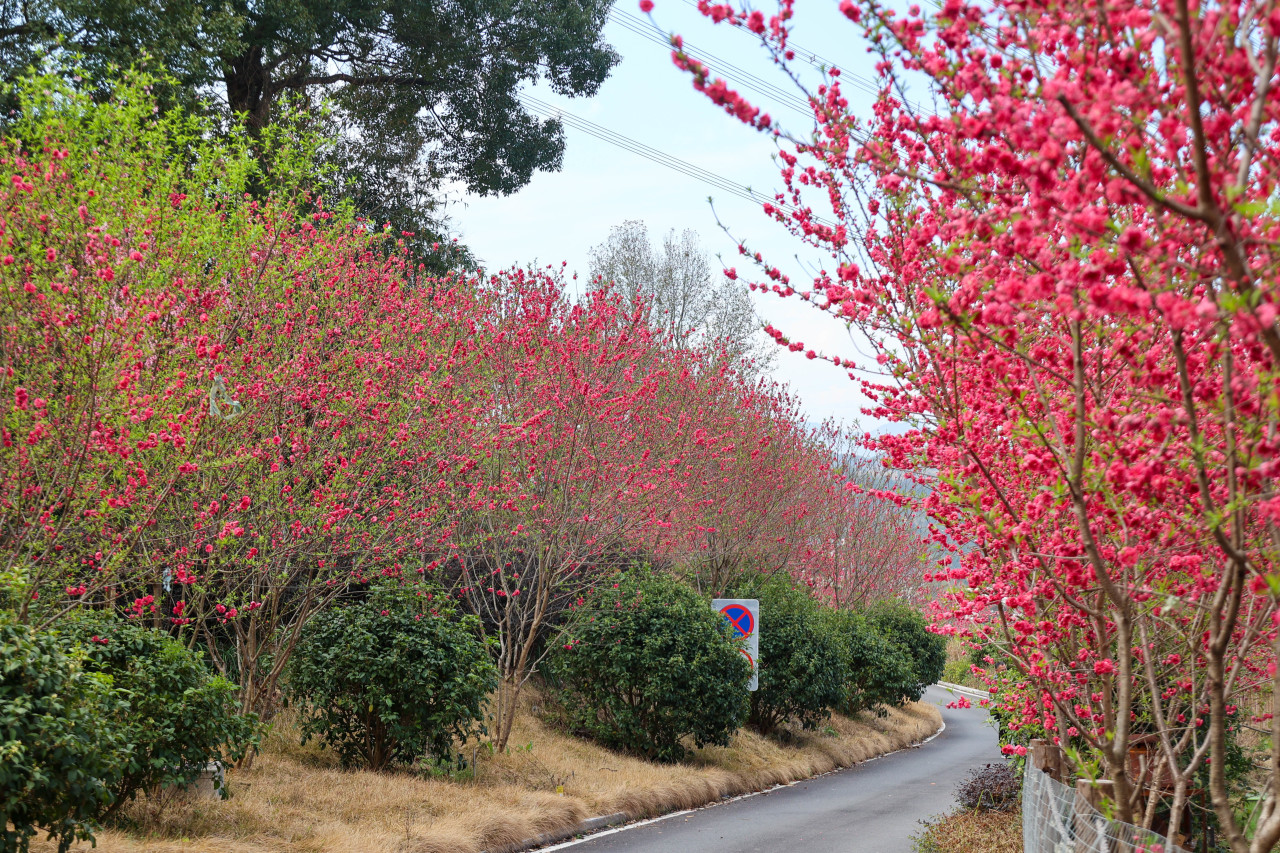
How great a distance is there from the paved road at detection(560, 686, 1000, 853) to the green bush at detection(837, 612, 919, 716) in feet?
8.27

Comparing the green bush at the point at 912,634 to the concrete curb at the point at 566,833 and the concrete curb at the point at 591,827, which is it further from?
the concrete curb at the point at 566,833

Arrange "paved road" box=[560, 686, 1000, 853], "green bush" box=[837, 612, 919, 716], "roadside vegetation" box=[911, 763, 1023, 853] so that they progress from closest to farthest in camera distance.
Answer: "roadside vegetation" box=[911, 763, 1023, 853] < "paved road" box=[560, 686, 1000, 853] < "green bush" box=[837, 612, 919, 716]

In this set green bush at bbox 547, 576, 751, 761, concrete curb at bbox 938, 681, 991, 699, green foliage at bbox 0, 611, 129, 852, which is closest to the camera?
green foliage at bbox 0, 611, 129, 852

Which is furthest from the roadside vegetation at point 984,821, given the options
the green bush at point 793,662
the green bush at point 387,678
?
the green bush at point 793,662

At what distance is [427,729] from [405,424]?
9.96 feet

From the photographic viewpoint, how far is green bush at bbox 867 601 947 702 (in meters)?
24.0

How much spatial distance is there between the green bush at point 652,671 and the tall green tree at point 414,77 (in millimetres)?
7968

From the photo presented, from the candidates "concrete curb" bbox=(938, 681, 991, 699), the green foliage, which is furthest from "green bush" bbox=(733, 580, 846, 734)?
"concrete curb" bbox=(938, 681, 991, 699)

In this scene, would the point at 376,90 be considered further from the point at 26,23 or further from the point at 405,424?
the point at 405,424

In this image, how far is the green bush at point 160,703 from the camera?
6809 millimetres

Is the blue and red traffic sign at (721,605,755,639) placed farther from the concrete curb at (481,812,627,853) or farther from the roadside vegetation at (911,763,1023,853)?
the concrete curb at (481,812,627,853)

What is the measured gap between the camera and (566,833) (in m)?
9.74

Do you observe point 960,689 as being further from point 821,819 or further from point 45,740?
point 45,740

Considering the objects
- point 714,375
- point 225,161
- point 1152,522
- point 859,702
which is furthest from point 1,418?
point 859,702
